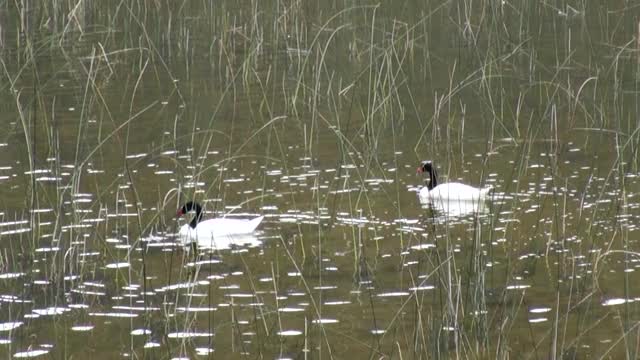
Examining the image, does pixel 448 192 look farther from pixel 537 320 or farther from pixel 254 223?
pixel 537 320

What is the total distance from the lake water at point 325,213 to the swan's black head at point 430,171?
15 cm

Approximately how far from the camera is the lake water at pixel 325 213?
7.27 meters

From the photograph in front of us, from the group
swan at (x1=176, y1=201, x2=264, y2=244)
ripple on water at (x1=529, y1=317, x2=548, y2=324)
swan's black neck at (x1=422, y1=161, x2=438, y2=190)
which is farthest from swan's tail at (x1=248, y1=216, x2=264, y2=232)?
ripple on water at (x1=529, y1=317, x2=548, y2=324)

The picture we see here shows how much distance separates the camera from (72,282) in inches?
322

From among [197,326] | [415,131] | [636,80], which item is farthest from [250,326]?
[636,80]

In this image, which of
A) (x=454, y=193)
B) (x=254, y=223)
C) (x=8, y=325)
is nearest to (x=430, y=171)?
(x=454, y=193)

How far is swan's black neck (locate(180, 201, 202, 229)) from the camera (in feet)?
30.8

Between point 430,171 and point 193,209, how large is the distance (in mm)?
1905

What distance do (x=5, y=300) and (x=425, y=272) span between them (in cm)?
254

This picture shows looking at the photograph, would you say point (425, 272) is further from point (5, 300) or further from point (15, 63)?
point (15, 63)

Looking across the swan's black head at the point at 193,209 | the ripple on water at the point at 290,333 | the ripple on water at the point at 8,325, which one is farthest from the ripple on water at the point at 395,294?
the ripple on water at the point at 8,325

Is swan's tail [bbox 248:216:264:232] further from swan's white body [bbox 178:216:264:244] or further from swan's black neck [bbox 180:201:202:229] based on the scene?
swan's black neck [bbox 180:201:202:229]

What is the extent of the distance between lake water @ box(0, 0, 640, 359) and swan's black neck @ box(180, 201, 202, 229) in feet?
0.60

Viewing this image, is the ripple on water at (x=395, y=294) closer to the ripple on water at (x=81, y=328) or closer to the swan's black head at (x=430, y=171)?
the ripple on water at (x=81, y=328)
